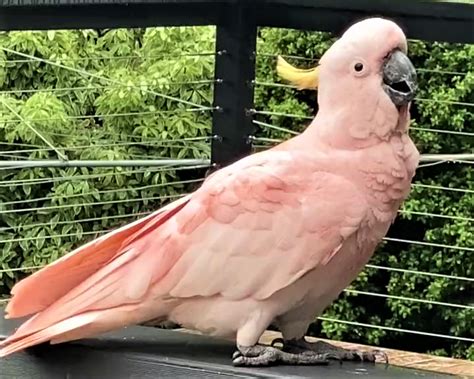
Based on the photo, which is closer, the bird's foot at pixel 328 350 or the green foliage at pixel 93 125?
the bird's foot at pixel 328 350

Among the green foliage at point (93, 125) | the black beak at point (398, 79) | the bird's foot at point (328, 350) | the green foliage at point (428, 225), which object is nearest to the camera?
the black beak at point (398, 79)

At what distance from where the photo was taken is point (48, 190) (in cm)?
240

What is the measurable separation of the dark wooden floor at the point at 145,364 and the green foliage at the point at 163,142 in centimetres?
84

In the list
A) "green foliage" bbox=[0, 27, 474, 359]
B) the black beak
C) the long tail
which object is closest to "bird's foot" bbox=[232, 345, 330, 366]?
the long tail

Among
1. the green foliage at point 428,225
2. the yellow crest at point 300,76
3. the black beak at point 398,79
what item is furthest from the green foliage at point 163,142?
the black beak at point 398,79

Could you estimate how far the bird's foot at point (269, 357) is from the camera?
1.06 meters

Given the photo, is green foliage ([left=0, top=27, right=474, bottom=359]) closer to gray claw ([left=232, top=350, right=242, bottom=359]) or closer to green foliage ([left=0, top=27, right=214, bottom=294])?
green foliage ([left=0, top=27, right=214, bottom=294])

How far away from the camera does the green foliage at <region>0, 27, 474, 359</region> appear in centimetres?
210

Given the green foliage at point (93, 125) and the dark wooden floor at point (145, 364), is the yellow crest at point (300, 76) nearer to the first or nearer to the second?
the dark wooden floor at point (145, 364)

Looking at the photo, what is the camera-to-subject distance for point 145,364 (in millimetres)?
1094

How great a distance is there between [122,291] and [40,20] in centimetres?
58

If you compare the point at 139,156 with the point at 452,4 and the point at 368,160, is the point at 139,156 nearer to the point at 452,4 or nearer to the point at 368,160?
the point at 452,4

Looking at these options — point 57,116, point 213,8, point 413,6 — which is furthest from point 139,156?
point 413,6

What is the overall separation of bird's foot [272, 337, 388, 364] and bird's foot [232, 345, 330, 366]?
0.02m
